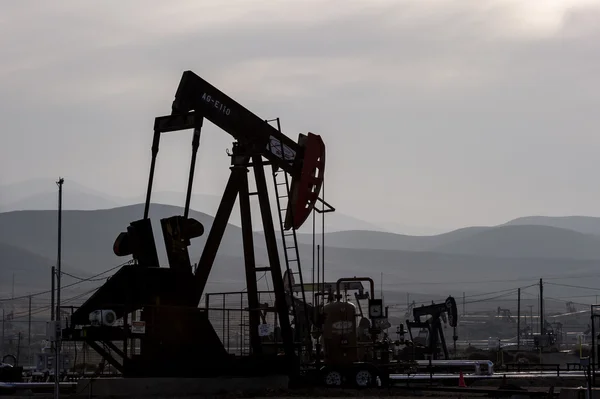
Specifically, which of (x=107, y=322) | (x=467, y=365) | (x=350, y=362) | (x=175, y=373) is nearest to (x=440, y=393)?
(x=350, y=362)

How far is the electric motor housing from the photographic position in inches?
832

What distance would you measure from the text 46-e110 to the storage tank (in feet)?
17.8

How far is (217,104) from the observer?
23.3 meters

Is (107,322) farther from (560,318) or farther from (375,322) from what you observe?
(560,318)

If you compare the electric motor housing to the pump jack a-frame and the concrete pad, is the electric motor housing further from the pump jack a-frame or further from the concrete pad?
the concrete pad

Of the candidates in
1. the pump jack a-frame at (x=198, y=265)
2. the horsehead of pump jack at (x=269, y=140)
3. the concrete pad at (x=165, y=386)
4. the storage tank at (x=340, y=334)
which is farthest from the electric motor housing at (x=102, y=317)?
A: the storage tank at (x=340, y=334)

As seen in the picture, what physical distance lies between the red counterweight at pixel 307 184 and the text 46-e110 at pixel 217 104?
209 centimetres

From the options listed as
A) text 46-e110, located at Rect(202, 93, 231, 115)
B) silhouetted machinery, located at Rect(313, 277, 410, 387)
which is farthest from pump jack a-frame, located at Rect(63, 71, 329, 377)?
silhouetted machinery, located at Rect(313, 277, 410, 387)

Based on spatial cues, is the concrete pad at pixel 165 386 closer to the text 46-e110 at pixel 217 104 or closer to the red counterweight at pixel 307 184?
the red counterweight at pixel 307 184

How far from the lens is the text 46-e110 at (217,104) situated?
23.1 meters

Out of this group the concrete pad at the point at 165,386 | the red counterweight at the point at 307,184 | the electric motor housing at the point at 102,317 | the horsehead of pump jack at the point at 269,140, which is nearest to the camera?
the electric motor housing at the point at 102,317

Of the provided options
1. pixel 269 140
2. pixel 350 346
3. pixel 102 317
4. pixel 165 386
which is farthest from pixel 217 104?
pixel 350 346

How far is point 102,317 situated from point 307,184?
5885mm

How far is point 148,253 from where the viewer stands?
2241 cm
